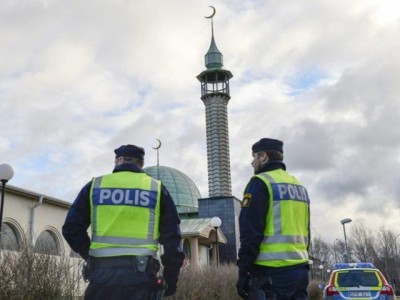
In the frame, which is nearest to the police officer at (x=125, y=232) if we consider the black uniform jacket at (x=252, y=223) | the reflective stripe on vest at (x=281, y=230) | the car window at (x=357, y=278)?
the black uniform jacket at (x=252, y=223)

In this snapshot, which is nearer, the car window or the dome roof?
the car window

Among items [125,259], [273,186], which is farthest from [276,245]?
[125,259]

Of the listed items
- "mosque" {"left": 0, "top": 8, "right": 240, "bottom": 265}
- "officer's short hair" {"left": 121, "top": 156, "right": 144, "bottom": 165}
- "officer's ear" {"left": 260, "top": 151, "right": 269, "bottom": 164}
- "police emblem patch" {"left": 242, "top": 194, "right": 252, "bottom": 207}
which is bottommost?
"police emblem patch" {"left": 242, "top": 194, "right": 252, "bottom": 207}

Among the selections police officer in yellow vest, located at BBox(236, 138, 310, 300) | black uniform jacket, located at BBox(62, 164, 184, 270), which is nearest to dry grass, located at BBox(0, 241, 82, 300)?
black uniform jacket, located at BBox(62, 164, 184, 270)

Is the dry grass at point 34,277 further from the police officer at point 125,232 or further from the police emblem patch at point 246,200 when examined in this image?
the police emblem patch at point 246,200

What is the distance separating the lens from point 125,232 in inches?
154

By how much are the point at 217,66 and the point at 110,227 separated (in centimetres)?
7067

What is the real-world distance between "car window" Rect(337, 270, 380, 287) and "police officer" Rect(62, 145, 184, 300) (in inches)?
341

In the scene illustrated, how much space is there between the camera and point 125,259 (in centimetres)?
381

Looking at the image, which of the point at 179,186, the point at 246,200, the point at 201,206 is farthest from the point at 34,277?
the point at 179,186

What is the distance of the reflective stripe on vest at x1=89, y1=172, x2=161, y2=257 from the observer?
3.87 meters

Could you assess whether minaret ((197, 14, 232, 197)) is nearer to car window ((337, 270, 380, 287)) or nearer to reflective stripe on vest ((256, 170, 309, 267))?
car window ((337, 270, 380, 287))

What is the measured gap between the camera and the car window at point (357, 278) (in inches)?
454

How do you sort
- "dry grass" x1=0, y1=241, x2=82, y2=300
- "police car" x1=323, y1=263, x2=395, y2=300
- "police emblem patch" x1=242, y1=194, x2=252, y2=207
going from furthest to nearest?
"police car" x1=323, y1=263, x2=395, y2=300, "dry grass" x1=0, y1=241, x2=82, y2=300, "police emblem patch" x1=242, y1=194, x2=252, y2=207
